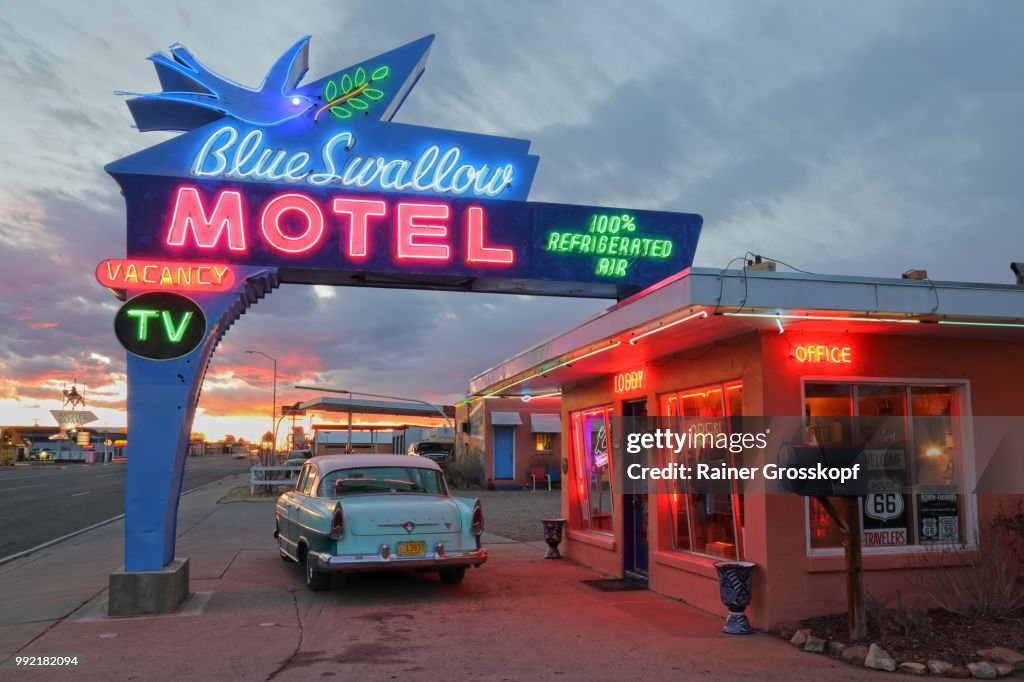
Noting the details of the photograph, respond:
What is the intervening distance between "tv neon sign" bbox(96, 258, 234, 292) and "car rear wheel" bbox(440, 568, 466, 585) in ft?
15.7

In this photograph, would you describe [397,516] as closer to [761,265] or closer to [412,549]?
[412,549]

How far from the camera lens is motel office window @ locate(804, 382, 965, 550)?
28.3ft

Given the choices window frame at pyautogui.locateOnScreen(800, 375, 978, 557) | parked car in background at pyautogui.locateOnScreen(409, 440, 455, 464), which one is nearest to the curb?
window frame at pyautogui.locateOnScreen(800, 375, 978, 557)

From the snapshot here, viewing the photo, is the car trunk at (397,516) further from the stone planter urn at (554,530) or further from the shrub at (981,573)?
the shrub at (981,573)

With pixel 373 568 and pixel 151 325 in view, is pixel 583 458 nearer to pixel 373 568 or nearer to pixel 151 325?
pixel 373 568

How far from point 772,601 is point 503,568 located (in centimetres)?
542

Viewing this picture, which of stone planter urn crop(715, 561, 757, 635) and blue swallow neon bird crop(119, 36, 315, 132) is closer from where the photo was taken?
stone planter urn crop(715, 561, 757, 635)

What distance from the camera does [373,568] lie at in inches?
376

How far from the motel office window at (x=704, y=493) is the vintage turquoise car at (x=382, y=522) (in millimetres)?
2562

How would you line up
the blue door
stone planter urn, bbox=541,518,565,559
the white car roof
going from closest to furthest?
1. the white car roof
2. stone planter urn, bbox=541,518,565,559
3. the blue door

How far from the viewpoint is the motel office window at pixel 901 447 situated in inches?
339

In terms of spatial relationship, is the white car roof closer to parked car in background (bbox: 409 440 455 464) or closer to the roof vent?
the roof vent

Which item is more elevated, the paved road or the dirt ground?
the dirt ground

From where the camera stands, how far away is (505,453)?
34062mm
